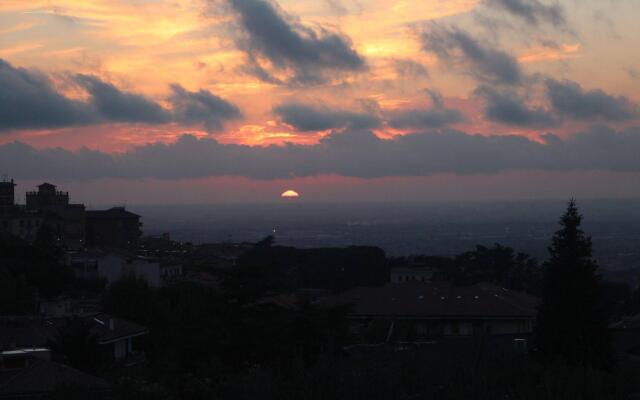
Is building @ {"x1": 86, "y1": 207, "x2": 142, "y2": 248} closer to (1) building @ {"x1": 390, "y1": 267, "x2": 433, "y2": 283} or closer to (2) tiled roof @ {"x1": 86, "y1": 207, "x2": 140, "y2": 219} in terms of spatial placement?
(2) tiled roof @ {"x1": 86, "y1": 207, "x2": 140, "y2": 219}

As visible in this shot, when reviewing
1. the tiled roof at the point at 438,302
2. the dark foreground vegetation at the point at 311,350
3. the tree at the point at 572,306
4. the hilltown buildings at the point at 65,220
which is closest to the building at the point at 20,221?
the hilltown buildings at the point at 65,220

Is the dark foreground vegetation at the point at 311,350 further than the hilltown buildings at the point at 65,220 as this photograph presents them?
No

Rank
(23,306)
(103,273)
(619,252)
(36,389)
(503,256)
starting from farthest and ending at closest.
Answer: (619,252) → (503,256) → (103,273) → (23,306) → (36,389)

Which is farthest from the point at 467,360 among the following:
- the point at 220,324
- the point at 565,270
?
the point at 220,324

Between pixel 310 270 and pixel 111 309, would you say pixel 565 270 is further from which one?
pixel 310 270

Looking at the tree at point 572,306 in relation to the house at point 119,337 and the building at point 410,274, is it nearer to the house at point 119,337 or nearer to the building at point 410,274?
the house at point 119,337

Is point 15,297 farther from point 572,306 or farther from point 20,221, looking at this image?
point 20,221
